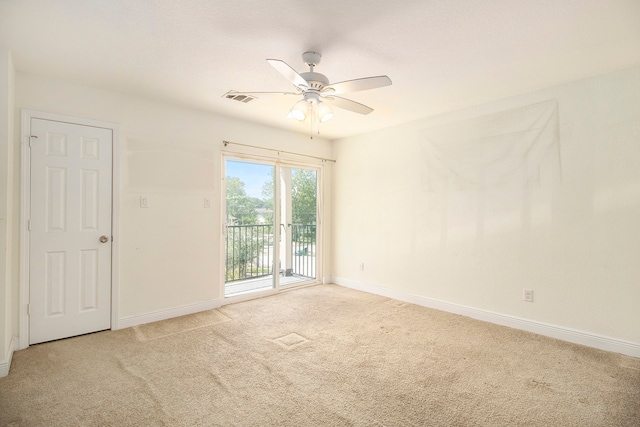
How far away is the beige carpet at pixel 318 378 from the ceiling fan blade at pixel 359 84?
6.95 ft

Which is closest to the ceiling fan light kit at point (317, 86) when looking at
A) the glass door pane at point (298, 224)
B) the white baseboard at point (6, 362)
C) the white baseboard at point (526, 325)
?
the glass door pane at point (298, 224)

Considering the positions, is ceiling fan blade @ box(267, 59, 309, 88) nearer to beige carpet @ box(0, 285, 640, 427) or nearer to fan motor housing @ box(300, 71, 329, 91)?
fan motor housing @ box(300, 71, 329, 91)

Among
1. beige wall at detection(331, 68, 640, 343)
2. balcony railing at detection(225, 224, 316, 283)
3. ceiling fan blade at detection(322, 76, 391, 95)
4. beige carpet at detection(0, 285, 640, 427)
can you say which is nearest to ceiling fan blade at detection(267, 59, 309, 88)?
ceiling fan blade at detection(322, 76, 391, 95)

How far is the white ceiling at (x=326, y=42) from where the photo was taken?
1890 mm

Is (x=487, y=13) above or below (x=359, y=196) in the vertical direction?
above

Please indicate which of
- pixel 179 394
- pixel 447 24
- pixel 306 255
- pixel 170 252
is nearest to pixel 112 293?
pixel 170 252

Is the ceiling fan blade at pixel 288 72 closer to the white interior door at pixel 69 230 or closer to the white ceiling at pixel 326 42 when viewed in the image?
the white ceiling at pixel 326 42

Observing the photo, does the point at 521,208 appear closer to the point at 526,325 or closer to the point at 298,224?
the point at 526,325

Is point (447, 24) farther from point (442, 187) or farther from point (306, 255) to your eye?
point (306, 255)

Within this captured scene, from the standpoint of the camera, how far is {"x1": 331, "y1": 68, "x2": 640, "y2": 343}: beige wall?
8.91 ft

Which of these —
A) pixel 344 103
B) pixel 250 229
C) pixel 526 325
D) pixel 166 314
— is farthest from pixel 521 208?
pixel 166 314

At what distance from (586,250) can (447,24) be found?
7.88ft

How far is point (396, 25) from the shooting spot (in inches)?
80.7

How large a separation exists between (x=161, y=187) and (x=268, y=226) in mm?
1604
